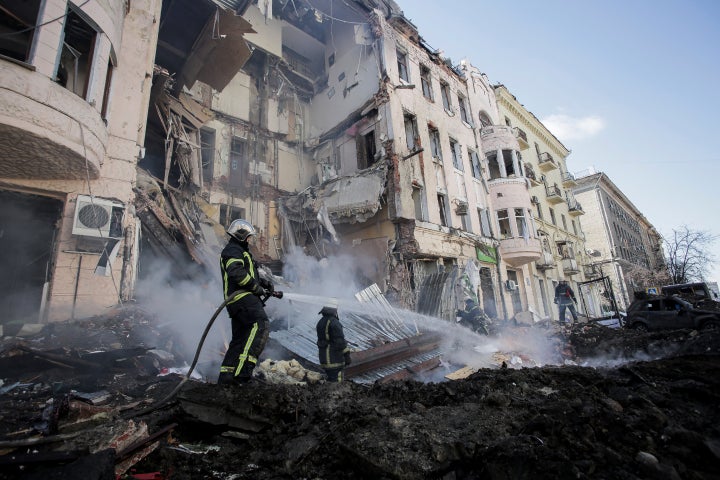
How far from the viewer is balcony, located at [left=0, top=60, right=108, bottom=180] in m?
4.69

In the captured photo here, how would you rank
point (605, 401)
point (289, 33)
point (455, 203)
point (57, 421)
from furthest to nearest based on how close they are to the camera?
point (289, 33) → point (455, 203) → point (605, 401) → point (57, 421)

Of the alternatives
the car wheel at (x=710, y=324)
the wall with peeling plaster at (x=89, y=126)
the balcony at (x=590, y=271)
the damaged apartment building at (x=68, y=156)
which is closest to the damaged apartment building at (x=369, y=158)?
the wall with peeling plaster at (x=89, y=126)

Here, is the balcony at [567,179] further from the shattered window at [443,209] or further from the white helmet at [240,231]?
the white helmet at [240,231]

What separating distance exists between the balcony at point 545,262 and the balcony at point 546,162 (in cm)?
831

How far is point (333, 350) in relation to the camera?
5352mm

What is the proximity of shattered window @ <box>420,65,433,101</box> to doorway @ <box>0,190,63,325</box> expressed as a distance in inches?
635

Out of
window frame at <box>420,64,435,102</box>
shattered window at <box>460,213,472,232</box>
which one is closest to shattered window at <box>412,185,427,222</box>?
shattered window at <box>460,213,472,232</box>

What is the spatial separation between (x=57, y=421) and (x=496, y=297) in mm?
16556

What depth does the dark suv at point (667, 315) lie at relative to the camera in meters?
9.13

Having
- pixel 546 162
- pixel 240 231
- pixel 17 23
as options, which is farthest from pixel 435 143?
pixel 17 23

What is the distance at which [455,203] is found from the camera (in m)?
16.0

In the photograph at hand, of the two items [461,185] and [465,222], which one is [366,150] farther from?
[465,222]

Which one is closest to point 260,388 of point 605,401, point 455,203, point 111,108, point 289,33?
point 605,401

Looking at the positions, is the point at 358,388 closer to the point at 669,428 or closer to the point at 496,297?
the point at 669,428
